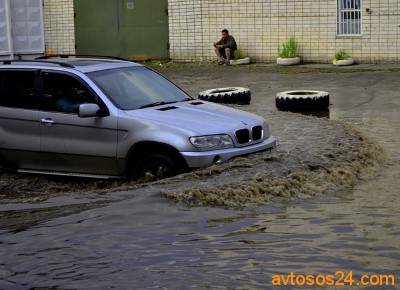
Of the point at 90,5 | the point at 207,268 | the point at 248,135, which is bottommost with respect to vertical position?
the point at 207,268

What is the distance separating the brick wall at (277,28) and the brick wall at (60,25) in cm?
331

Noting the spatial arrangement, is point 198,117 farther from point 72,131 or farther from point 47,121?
point 47,121

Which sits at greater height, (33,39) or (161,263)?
(33,39)

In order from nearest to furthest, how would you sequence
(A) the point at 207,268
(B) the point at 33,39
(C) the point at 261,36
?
1. (A) the point at 207,268
2. (B) the point at 33,39
3. (C) the point at 261,36

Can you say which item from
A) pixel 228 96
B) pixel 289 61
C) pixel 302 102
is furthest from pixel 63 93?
pixel 289 61

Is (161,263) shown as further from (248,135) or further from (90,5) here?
(90,5)

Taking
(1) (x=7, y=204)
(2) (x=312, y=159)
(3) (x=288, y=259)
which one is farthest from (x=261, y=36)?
(3) (x=288, y=259)

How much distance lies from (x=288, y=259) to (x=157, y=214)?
201 cm

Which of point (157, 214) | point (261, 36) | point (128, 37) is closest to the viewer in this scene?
point (157, 214)

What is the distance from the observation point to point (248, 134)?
34.7ft

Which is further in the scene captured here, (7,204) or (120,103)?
(120,103)

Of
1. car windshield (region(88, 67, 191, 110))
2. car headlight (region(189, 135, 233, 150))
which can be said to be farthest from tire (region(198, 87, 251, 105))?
car headlight (region(189, 135, 233, 150))

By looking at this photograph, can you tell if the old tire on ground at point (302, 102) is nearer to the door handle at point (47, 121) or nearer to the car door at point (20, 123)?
the car door at point (20, 123)

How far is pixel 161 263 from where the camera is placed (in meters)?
7.30
